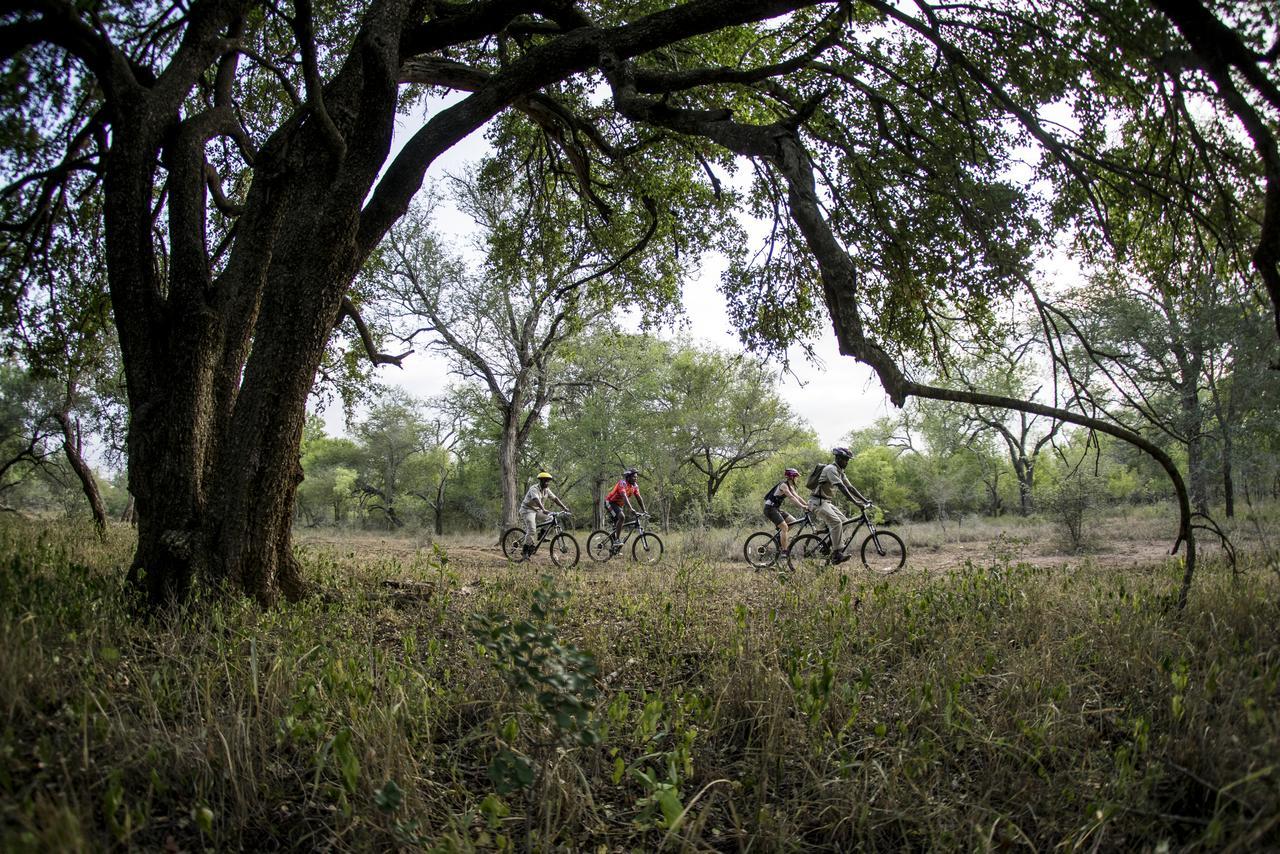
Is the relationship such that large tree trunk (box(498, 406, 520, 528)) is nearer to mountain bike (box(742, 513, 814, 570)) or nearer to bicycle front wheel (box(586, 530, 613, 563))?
bicycle front wheel (box(586, 530, 613, 563))

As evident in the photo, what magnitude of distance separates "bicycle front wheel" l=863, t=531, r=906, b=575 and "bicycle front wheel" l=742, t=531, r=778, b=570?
67.8 inches

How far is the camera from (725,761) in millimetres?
2906

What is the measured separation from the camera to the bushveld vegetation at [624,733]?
2.11 metres

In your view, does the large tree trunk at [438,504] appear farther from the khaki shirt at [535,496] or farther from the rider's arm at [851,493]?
the rider's arm at [851,493]

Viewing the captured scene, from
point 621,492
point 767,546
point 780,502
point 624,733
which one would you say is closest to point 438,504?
point 621,492

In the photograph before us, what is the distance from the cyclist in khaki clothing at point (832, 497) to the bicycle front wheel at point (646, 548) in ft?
11.2

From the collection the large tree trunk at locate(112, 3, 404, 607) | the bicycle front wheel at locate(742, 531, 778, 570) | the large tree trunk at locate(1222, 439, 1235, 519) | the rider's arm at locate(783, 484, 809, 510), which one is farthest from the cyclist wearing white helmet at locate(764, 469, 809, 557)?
the large tree trunk at locate(1222, 439, 1235, 519)

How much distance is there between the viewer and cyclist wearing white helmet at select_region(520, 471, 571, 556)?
12.4 m

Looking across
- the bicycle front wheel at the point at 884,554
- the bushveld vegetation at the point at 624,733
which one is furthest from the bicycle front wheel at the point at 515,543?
the bushveld vegetation at the point at 624,733

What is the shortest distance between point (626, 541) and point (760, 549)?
2.78 metres

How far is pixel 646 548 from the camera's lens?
12727 millimetres

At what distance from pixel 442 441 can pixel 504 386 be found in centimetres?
2204

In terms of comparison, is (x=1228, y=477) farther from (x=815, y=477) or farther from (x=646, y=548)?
(x=646, y=548)

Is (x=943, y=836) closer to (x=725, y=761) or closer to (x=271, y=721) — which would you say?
(x=725, y=761)
